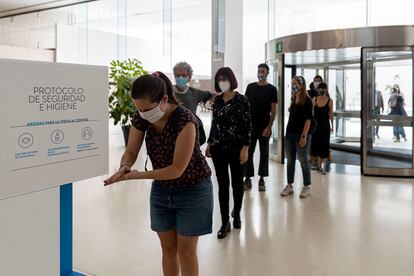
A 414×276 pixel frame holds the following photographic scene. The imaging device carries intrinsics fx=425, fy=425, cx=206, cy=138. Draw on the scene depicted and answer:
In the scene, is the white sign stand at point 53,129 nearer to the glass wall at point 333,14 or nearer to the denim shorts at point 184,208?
the denim shorts at point 184,208

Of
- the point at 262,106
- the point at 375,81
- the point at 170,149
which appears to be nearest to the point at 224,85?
the point at 262,106

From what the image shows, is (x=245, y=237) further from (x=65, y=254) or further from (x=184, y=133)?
(x=65, y=254)

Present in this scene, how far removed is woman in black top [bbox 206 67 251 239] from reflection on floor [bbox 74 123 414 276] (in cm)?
51

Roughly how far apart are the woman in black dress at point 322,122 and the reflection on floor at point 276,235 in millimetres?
1311

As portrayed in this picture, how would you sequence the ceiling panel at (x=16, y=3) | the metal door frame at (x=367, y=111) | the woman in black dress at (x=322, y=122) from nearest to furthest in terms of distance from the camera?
the metal door frame at (x=367, y=111) → the woman in black dress at (x=322, y=122) → the ceiling panel at (x=16, y=3)

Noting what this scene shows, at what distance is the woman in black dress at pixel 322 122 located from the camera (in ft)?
22.1

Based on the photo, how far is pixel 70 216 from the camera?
149cm

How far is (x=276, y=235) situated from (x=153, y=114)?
7.24 feet

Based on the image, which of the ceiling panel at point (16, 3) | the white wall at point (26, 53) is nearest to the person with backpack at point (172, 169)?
the ceiling panel at point (16, 3)

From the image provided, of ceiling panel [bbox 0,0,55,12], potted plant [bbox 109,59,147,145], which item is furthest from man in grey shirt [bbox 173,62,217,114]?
ceiling panel [bbox 0,0,55,12]

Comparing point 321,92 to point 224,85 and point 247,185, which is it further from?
point 224,85

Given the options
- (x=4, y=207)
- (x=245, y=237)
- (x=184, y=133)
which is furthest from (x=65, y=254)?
(x=245, y=237)

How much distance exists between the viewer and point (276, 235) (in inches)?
147

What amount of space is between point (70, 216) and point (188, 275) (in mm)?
897
